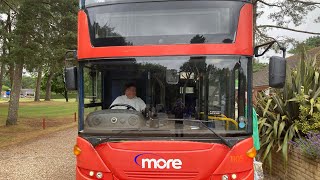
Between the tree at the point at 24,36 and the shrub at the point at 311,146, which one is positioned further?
the tree at the point at 24,36

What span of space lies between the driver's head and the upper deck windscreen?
23.1 inches

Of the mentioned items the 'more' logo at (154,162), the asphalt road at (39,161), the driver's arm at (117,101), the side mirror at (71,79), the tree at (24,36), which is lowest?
the asphalt road at (39,161)

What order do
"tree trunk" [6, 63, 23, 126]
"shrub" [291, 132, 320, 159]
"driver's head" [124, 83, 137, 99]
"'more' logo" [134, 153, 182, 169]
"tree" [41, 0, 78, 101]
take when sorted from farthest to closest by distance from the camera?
"tree trunk" [6, 63, 23, 126] → "tree" [41, 0, 78, 101] → "shrub" [291, 132, 320, 159] → "driver's head" [124, 83, 137, 99] → "'more' logo" [134, 153, 182, 169]

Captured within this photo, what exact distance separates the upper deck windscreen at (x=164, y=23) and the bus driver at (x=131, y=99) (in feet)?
2.13

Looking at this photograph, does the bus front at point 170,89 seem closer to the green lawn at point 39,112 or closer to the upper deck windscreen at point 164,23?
the upper deck windscreen at point 164,23

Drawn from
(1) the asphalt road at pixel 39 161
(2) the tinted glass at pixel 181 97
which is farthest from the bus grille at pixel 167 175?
(1) the asphalt road at pixel 39 161

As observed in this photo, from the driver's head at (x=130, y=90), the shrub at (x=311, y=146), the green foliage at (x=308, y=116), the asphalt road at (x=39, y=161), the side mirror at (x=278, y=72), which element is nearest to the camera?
the side mirror at (x=278, y=72)

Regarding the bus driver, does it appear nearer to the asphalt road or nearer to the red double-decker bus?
the red double-decker bus

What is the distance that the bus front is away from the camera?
4.31 meters

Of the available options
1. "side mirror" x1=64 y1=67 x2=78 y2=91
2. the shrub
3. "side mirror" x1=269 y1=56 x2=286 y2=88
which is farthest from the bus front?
the shrub

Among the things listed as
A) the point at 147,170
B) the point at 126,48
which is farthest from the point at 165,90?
the point at 147,170

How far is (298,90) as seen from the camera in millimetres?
7785

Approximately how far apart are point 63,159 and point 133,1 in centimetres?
679

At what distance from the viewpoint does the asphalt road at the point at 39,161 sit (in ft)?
27.8
